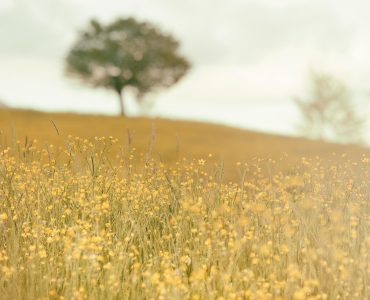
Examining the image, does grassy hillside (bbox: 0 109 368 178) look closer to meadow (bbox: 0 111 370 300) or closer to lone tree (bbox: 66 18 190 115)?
meadow (bbox: 0 111 370 300)

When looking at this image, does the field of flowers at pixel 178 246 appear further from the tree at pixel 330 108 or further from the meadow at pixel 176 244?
the tree at pixel 330 108

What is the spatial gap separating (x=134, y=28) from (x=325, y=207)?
31.7m

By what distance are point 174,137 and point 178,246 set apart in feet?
51.8

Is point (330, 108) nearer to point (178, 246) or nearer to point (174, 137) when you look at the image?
point (174, 137)

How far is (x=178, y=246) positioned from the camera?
654 cm

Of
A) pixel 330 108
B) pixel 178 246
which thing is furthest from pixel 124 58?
pixel 178 246

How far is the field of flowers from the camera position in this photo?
5262 millimetres

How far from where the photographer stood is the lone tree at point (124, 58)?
37.1 m

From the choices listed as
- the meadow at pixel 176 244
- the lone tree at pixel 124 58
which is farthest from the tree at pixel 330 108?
the meadow at pixel 176 244

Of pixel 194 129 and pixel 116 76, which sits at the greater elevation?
pixel 116 76

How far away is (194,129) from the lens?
81.8 feet

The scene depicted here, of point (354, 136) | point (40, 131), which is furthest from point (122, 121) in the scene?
point (354, 136)

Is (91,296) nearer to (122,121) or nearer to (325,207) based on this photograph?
(325,207)

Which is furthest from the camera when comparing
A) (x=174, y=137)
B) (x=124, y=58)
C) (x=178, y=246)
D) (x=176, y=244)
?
(x=124, y=58)
